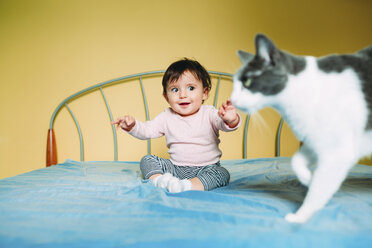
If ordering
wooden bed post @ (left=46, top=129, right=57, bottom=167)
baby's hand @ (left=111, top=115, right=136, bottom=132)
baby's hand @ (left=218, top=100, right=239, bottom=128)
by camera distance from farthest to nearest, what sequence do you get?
wooden bed post @ (left=46, top=129, right=57, bottom=167)
baby's hand @ (left=111, top=115, right=136, bottom=132)
baby's hand @ (left=218, top=100, right=239, bottom=128)

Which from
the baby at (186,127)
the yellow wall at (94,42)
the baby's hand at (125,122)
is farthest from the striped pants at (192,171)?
the yellow wall at (94,42)

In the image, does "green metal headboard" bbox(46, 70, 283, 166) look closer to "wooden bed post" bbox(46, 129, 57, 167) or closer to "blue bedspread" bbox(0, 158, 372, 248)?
"wooden bed post" bbox(46, 129, 57, 167)

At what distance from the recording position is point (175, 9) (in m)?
1.65

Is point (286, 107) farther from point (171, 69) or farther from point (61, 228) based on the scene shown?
point (171, 69)

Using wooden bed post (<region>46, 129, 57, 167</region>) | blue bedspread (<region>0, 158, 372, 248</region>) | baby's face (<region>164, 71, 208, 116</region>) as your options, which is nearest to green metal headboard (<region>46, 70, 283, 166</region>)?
wooden bed post (<region>46, 129, 57, 167</region>)

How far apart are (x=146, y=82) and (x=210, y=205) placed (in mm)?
1162

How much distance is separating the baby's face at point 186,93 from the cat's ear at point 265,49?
0.61 m

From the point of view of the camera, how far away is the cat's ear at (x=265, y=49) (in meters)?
0.43

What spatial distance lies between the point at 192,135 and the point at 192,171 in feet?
0.49

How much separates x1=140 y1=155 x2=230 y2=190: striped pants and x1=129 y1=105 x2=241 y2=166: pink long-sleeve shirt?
31 mm

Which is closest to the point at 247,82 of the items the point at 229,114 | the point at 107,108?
the point at 229,114

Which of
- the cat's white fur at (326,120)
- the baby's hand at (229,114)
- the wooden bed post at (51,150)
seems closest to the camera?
the cat's white fur at (326,120)

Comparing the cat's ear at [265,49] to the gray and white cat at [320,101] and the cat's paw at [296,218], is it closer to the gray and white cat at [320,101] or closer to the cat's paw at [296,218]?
the gray and white cat at [320,101]

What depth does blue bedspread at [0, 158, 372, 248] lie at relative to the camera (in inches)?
17.2
